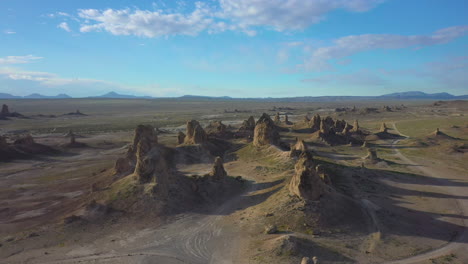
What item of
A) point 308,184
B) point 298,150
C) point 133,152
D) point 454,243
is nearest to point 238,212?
point 308,184

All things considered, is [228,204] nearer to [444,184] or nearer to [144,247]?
[144,247]

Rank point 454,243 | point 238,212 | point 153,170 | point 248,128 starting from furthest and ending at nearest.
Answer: point 248,128 → point 153,170 → point 238,212 → point 454,243

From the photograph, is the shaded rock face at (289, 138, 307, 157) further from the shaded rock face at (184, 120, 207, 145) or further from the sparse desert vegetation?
the shaded rock face at (184, 120, 207, 145)

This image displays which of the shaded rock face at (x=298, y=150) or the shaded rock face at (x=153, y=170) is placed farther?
the shaded rock face at (x=298, y=150)

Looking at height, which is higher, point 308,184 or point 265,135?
point 265,135

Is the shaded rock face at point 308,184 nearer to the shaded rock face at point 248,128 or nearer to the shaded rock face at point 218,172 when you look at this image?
the shaded rock face at point 218,172

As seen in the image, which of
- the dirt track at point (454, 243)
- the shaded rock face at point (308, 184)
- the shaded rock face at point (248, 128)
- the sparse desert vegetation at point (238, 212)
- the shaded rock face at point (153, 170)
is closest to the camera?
the dirt track at point (454, 243)

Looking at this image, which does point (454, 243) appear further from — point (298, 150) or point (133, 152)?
point (133, 152)

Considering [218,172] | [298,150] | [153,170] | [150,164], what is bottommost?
[218,172]

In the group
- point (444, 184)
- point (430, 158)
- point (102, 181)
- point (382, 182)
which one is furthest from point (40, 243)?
point (430, 158)

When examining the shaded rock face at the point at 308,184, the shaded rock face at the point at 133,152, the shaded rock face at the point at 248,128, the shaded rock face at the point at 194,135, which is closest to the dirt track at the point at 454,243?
the shaded rock face at the point at 308,184

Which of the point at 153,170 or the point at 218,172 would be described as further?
the point at 218,172

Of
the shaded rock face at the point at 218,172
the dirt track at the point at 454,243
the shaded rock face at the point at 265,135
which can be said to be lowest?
the dirt track at the point at 454,243
